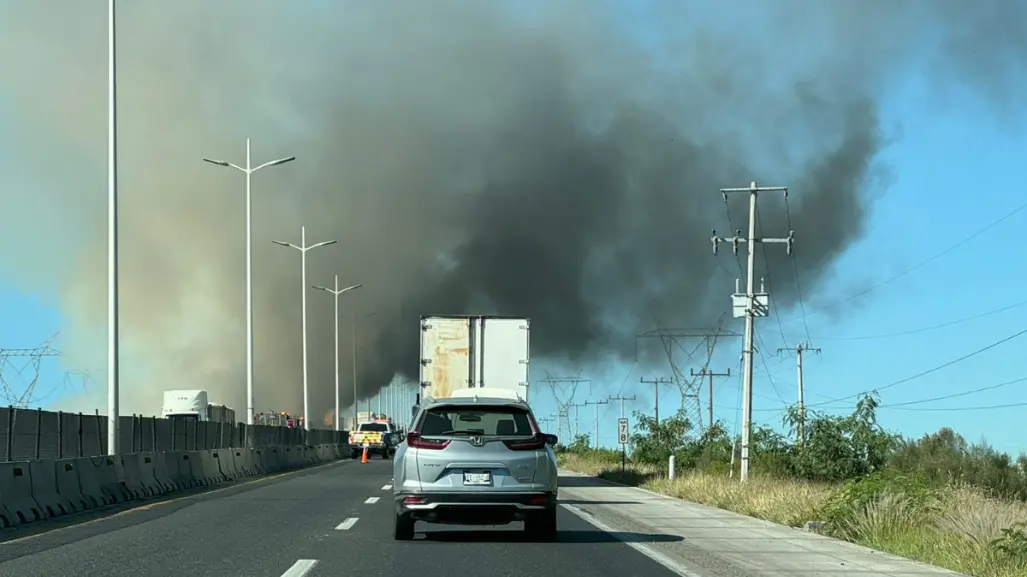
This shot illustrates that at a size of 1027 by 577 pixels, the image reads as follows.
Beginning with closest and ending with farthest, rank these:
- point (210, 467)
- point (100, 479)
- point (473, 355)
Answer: point (100, 479)
point (473, 355)
point (210, 467)

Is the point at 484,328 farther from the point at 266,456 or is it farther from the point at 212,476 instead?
the point at 266,456

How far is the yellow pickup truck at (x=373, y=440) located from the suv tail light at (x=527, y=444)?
179ft

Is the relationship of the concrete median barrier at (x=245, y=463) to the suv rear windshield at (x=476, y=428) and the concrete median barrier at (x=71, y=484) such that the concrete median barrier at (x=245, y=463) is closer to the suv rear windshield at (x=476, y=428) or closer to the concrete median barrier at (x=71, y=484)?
the concrete median barrier at (x=71, y=484)

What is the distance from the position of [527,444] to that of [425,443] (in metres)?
1.24

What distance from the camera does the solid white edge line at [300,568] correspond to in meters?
12.6

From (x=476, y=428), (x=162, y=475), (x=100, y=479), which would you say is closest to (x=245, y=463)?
(x=162, y=475)

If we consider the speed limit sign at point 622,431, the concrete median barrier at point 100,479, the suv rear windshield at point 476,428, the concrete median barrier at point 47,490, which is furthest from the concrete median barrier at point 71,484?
the speed limit sign at point 622,431

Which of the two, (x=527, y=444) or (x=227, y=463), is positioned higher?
(x=527, y=444)

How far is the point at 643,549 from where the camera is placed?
15883mm

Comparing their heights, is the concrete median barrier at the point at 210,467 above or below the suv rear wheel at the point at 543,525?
below

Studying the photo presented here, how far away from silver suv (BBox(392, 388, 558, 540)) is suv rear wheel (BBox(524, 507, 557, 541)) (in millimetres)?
26

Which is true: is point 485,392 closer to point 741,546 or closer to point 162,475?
point 162,475

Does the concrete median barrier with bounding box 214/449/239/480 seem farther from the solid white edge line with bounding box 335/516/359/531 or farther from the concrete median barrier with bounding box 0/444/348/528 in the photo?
the solid white edge line with bounding box 335/516/359/531

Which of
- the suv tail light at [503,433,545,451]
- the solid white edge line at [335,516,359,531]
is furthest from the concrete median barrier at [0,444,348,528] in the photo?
the suv tail light at [503,433,545,451]
